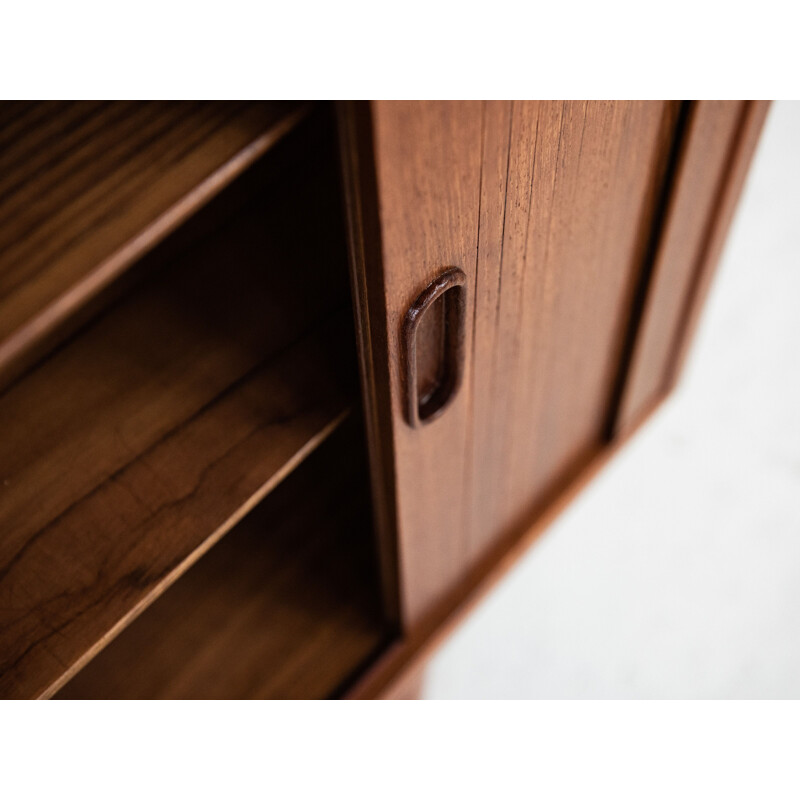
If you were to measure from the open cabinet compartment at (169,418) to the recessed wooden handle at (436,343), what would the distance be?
0.07 metres

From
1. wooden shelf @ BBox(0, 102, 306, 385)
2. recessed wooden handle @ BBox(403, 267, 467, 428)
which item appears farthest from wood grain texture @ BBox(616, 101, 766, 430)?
wooden shelf @ BBox(0, 102, 306, 385)

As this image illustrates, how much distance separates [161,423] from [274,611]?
0.33 metres

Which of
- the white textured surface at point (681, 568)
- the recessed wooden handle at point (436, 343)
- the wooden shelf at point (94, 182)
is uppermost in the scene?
the white textured surface at point (681, 568)

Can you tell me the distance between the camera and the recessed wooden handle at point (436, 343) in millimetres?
527

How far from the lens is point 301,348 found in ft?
2.18

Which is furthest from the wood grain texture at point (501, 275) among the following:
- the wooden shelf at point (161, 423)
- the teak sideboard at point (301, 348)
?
the wooden shelf at point (161, 423)

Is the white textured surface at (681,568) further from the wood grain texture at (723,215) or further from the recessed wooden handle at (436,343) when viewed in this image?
the recessed wooden handle at (436,343)

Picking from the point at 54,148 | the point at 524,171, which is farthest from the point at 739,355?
the point at 54,148

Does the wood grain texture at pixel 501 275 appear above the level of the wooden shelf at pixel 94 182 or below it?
above

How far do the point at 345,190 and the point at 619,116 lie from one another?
0.25 meters

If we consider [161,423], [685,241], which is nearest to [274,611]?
[161,423]

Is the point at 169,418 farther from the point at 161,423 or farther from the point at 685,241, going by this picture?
the point at 685,241

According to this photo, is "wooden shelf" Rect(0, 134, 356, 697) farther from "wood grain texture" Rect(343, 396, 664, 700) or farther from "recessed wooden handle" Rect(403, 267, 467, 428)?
"wood grain texture" Rect(343, 396, 664, 700)

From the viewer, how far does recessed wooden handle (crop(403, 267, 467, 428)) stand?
0.53 meters
